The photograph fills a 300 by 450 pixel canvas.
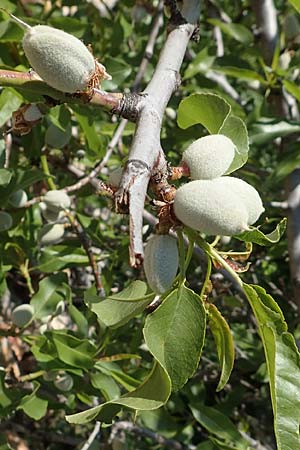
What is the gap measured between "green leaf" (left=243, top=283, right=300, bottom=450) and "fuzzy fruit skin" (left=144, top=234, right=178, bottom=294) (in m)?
0.10

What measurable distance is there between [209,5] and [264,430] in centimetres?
146

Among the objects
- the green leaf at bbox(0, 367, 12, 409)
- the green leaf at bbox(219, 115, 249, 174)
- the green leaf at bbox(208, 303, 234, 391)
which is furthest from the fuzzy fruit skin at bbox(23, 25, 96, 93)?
the green leaf at bbox(0, 367, 12, 409)

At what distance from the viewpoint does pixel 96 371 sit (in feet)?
5.00

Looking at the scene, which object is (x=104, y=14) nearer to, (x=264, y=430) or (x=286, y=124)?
(x=286, y=124)

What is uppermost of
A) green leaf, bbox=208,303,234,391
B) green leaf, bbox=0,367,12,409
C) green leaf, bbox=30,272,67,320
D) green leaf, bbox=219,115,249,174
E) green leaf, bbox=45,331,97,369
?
green leaf, bbox=219,115,249,174

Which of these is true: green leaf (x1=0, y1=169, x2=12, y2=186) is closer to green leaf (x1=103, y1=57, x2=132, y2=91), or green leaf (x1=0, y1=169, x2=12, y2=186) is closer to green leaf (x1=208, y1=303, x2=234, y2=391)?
green leaf (x1=103, y1=57, x2=132, y2=91)

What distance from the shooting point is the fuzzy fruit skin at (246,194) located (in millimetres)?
750

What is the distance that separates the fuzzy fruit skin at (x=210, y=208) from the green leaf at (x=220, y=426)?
1048 mm

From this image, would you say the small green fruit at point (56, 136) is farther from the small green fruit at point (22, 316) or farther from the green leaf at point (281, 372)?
the green leaf at point (281, 372)

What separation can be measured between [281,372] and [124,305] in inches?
8.1

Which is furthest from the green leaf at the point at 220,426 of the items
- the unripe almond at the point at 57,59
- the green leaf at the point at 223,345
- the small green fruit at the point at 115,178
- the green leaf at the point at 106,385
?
the unripe almond at the point at 57,59

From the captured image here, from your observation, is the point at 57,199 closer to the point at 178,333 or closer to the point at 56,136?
the point at 56,136

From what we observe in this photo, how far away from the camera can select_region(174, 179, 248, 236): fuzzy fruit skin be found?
0.70 meters

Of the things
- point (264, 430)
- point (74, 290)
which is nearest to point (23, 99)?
point (74, 290)
